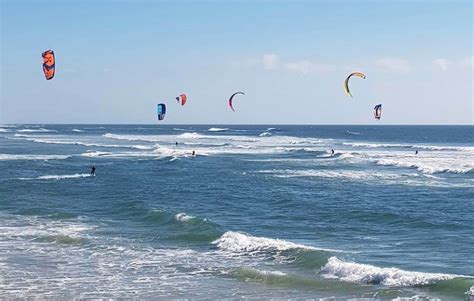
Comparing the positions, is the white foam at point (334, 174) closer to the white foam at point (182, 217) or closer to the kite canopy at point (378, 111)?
the kite canopy at point (378, 111)

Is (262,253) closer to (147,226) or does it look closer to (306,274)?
(306,274)

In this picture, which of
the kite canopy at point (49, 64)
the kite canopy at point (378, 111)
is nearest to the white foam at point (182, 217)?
the kite canopy at point (49, 64)

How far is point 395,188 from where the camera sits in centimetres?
3397

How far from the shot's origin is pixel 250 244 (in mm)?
19906

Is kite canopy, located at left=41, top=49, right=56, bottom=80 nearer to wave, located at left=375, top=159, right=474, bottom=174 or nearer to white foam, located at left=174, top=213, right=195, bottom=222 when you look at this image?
white foam, located at left=174, top=213, right=195, bottom=222

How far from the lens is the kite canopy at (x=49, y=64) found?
22.7 m

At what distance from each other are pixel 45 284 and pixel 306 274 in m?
6.29

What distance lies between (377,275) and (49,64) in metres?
13.5

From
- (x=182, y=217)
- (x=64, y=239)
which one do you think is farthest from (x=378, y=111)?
(x=64, y=239)

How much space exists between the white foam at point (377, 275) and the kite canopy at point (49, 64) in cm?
1177

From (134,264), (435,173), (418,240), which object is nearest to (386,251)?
(418,240)

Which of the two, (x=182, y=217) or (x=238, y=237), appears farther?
(x=182, y=217)

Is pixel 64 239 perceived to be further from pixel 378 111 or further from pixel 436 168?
pixel 436 168

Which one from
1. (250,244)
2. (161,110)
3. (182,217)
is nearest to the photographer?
(250,244)
